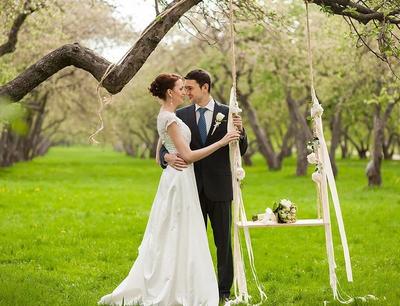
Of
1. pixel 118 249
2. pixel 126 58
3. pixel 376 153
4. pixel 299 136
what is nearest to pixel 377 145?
pixel 376 153

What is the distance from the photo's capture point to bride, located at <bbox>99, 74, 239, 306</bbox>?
6.73 metres

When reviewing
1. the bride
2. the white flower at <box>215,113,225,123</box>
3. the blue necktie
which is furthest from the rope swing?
→ the blue necktie

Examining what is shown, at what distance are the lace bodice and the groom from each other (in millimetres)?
102

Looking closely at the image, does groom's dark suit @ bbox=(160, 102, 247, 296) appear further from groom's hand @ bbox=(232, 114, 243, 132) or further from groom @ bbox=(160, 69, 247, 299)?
groom's hand @ bbox=(232, 114, 243, 132)

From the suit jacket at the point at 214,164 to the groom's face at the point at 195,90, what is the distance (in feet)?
0.53

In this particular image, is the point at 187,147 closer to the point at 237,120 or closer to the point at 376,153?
the point at 237,120

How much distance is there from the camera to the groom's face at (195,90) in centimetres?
695

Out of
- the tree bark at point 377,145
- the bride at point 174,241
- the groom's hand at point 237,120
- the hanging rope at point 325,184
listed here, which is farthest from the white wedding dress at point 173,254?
the tree bark at point 377,145

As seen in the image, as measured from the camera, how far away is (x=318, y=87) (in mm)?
32906

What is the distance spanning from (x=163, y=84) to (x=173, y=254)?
1683 mm

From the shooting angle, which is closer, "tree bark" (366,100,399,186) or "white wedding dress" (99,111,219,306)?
"white wedding dress" (99,111,219,306)

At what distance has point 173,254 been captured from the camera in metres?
6.78

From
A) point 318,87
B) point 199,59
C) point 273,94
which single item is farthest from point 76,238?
point 199,59

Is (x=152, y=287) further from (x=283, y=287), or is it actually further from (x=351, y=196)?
(x=351, y=196)
